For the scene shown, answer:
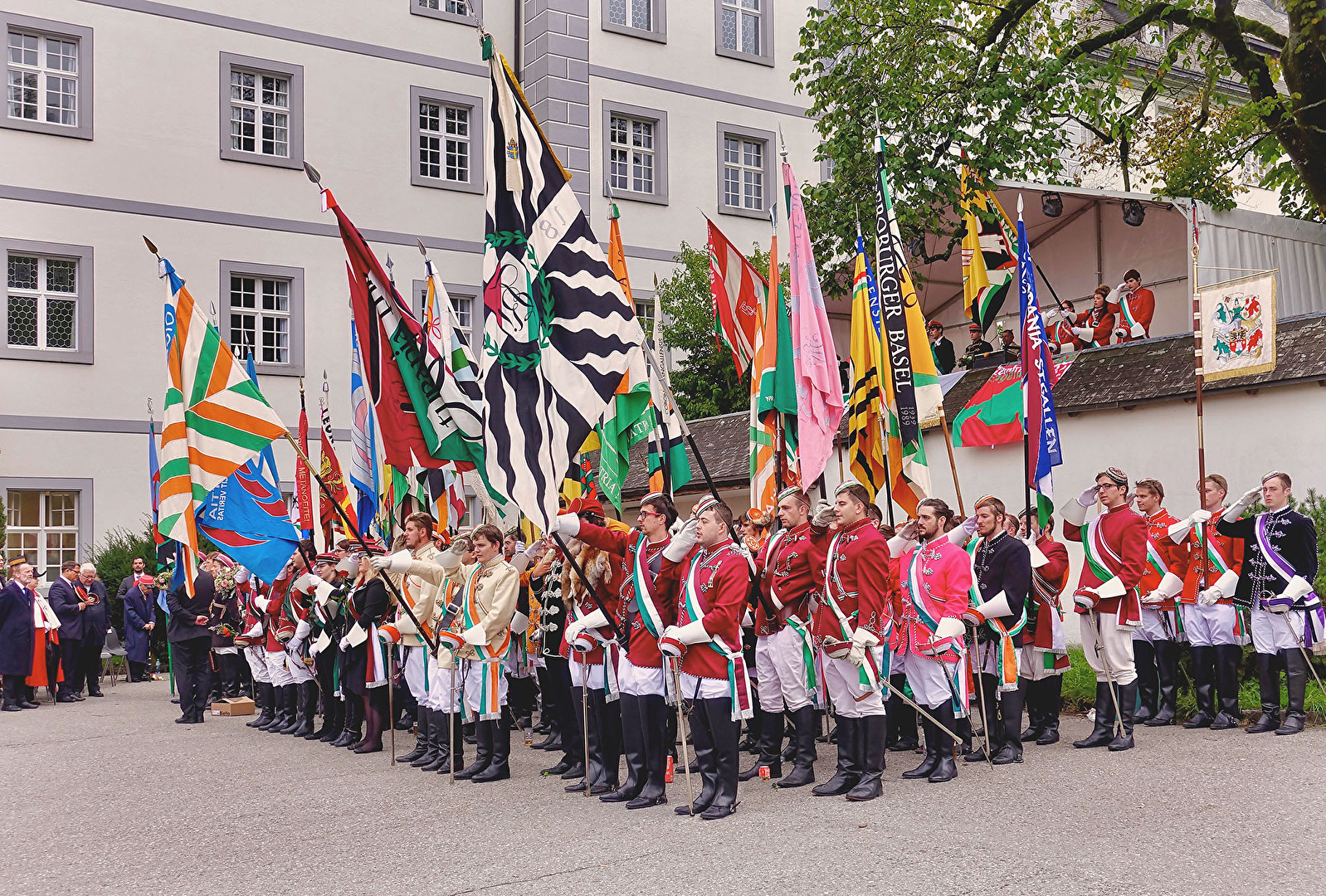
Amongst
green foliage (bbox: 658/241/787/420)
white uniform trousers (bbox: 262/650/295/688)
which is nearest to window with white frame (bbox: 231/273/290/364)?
green foliage (bbox: 658/241/787/420)

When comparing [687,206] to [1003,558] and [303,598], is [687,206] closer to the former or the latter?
[303,598]

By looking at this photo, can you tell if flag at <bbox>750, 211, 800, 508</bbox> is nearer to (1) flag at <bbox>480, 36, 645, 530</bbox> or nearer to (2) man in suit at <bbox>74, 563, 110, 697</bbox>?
(1) flag at <bbox>480, 36, 645, 530</bbox>

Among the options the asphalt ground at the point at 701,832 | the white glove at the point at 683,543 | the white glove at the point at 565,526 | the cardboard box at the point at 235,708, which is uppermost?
the white glove at the point at 565,526

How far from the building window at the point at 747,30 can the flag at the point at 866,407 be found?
17069mm

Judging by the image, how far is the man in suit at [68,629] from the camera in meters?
17.2

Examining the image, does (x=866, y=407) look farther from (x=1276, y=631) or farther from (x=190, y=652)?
(x=190, y=652)

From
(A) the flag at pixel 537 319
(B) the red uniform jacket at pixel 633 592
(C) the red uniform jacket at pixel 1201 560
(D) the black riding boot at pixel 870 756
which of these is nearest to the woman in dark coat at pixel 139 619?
(A) the flag at pixel 537 319

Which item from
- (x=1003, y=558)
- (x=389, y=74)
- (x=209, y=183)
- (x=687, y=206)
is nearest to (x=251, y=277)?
(x=209, y=183)

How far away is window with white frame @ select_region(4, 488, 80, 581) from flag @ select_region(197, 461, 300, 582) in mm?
9243

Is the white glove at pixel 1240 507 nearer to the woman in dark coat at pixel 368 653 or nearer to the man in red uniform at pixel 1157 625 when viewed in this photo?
the man in red uniform at pixel 1157 625

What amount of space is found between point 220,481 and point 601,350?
401 cm

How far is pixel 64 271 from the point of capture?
20828 mm

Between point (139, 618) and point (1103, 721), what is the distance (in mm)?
14180

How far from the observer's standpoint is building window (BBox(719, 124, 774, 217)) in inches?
1061
